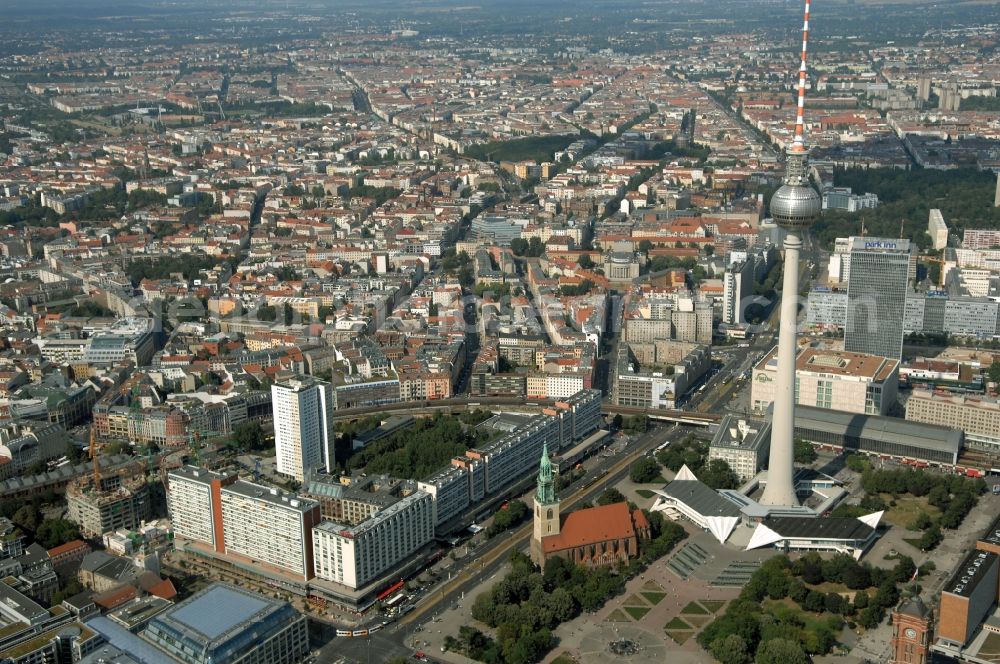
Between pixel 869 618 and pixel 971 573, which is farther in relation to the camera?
pixel 869 618

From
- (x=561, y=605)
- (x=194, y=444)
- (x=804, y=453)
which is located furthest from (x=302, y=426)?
(x=804, y=453)

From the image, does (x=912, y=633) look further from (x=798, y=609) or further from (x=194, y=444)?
(x=194, y=444)

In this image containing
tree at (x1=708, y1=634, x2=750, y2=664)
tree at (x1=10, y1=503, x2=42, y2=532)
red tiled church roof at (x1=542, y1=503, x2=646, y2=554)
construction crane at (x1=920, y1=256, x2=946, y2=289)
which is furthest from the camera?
construction crane at (x1=920, y1=256, x2=946, y2=289)

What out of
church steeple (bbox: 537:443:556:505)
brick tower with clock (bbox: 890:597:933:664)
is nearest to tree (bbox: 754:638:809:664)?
brick tower with clock (bbox: 890:597:933:664)

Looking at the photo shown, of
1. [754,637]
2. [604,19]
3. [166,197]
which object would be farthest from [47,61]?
[754,637]

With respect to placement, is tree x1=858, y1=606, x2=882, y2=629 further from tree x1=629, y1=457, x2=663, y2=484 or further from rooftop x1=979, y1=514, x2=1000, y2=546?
tree x1=629, y1=457, x2=663, y2=484

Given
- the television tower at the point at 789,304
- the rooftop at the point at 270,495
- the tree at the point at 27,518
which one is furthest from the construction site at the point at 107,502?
the television tower at the point at 789,304
